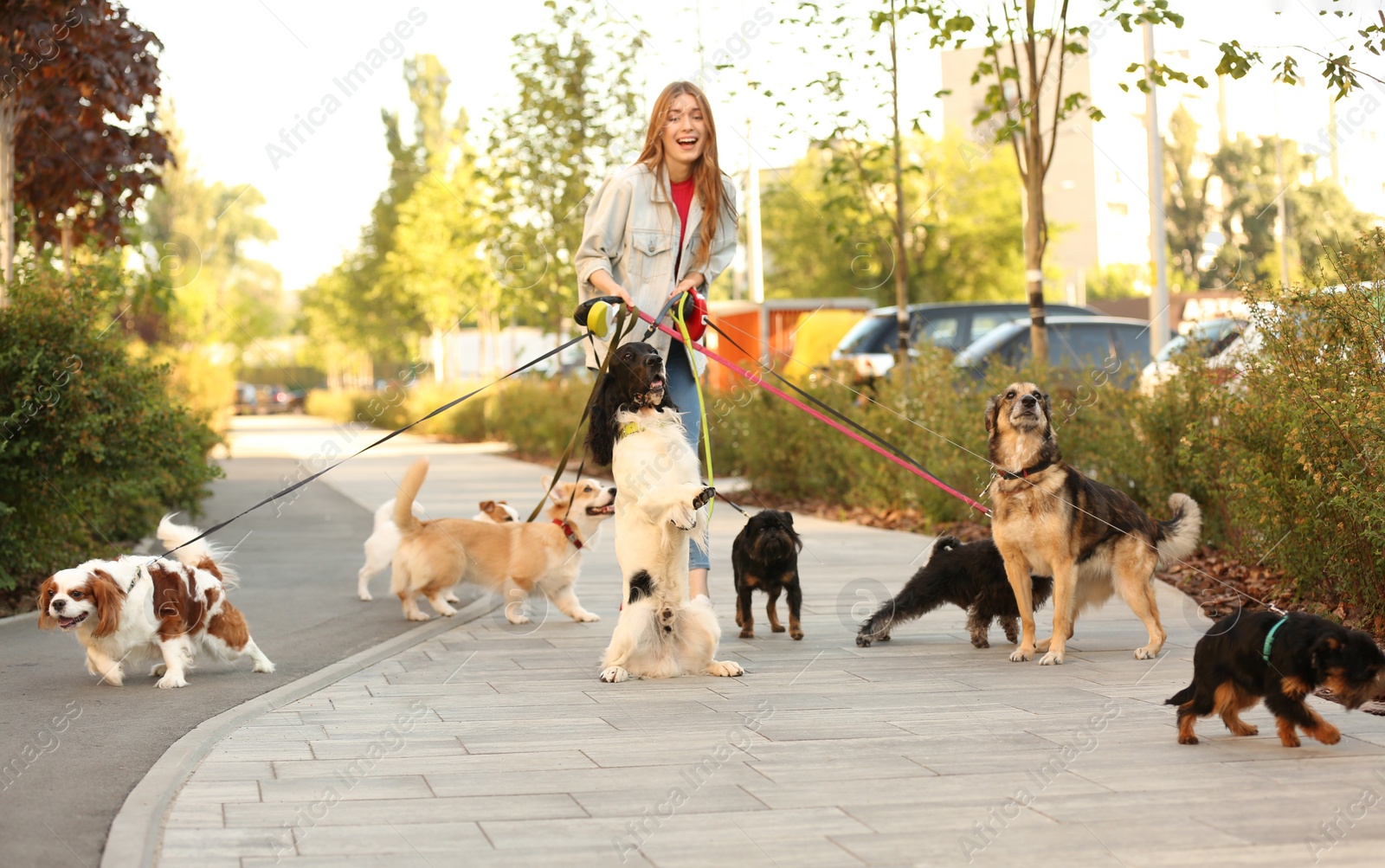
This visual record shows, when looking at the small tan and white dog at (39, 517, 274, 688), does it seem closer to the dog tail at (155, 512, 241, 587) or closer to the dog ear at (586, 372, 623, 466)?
the dog tail at (155, 512, 241, 587)

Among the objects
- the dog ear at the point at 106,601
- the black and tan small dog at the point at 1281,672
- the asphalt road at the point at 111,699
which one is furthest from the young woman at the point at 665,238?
the black and tan small dog at the point at 1281,672

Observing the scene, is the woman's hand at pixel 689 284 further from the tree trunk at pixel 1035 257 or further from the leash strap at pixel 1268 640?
the tree trunk at pixel 1035 257

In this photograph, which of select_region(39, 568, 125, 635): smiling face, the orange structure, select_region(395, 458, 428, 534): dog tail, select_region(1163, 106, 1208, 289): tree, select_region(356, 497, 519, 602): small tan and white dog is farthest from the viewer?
select_region(1163, 106, 1208, 289): tree

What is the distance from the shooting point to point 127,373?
9.21m

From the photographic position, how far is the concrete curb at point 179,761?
11.8 feet

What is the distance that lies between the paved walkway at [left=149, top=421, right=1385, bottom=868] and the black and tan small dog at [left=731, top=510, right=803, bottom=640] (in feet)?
1.60

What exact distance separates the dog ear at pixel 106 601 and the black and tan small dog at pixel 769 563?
3.13 meters

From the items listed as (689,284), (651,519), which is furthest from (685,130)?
(651,519)

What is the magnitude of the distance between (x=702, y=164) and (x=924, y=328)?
1166cm

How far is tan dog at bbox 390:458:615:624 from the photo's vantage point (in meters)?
8.17

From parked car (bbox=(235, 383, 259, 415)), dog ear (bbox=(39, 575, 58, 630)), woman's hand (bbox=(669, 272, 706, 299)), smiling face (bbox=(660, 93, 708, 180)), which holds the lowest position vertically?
parked car (bbox=(235, 383, 259, 415))

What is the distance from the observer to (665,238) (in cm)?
668

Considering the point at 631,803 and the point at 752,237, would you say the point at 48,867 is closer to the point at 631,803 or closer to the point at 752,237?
the point at 631,803

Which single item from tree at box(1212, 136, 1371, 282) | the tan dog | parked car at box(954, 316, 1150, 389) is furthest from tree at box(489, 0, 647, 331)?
tree at box(1212, 136, 1371, 282)
